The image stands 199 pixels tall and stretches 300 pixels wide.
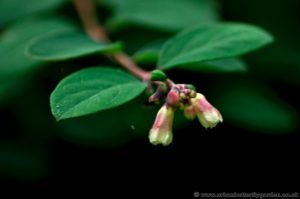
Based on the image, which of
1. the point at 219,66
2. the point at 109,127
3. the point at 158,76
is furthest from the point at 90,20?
the point at 158,76

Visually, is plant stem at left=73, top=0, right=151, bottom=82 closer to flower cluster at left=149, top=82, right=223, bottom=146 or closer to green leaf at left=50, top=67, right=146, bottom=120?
green leaf at left=50, top=67, right=146, bottom=120

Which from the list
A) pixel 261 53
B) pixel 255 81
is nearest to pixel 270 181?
pixel 255 81

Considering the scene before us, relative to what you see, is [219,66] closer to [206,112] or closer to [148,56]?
[148,56]

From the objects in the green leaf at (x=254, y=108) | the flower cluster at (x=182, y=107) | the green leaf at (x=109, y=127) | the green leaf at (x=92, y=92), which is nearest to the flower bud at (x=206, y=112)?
the flower cluster at (x=182, y=107)

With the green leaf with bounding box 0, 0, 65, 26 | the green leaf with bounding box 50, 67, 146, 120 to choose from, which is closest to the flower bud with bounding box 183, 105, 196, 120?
the green leaf with bounding box 50, 67, 146, 120

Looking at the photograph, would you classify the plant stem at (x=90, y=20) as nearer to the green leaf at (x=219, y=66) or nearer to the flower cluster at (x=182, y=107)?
the green leaf at (x=219, y=66)

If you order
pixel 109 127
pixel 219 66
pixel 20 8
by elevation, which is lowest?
pixel 109 127
